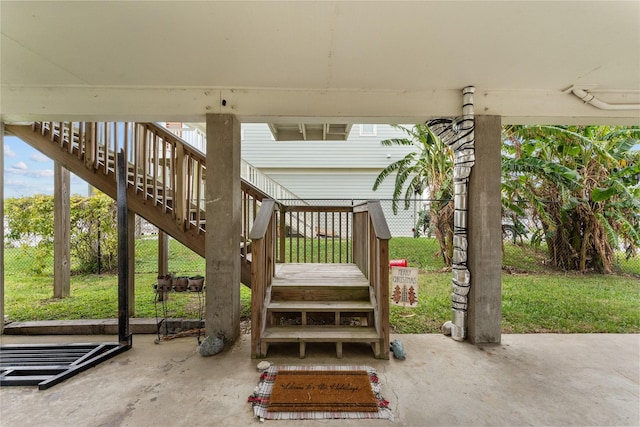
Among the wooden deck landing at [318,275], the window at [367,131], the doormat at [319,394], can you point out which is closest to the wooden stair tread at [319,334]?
the doormat at [319,394]

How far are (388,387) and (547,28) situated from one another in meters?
3.05

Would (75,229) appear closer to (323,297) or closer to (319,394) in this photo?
(323,297)

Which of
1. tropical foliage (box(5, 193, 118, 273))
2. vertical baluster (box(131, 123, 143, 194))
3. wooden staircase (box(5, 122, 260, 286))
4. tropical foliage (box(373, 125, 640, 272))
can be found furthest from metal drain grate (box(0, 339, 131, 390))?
tropical foliage (box(373, 125, 640, 272))

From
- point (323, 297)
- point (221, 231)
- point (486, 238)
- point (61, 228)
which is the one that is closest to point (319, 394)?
point (323, 297)

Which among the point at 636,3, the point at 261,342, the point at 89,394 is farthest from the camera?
the point at 261,342

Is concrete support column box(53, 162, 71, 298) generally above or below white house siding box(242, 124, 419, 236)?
below

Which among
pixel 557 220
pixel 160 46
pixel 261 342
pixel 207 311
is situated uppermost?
pixel 160 46

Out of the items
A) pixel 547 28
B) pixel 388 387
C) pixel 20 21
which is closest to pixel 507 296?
pixel 388 387

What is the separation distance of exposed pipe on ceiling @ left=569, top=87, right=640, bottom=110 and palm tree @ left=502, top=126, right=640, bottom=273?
149 centimetres

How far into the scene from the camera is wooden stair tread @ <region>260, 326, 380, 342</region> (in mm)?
2713

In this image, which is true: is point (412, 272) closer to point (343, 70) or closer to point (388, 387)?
point (388, 387)

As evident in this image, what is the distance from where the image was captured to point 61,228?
171 inches

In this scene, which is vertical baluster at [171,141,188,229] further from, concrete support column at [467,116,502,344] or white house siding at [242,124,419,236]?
white house siding at [242,124,419,236]

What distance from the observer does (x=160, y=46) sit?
231 centimetres
